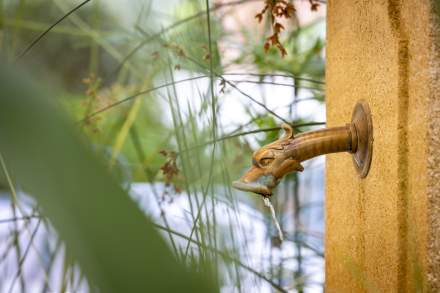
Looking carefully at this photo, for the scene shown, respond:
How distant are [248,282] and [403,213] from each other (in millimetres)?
312

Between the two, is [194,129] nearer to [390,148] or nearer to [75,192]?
[390,148]

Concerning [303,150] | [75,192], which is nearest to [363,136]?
[303,150]

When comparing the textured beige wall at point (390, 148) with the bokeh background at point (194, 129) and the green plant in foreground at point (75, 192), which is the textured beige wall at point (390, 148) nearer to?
the bokeh background at point (194, 129)

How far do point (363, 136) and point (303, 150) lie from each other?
7 centimetres

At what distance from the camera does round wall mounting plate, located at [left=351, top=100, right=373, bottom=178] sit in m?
0.69

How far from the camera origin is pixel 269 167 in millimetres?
634

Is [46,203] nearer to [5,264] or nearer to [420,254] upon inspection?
[420,254]

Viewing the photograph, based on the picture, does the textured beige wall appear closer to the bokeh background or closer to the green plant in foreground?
the bokeh background

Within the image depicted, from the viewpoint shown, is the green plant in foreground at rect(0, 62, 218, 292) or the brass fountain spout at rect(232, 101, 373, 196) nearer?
the green plant in foreground at rect(0, 62, 218, 292)

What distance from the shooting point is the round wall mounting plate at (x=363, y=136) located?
686 millimetres

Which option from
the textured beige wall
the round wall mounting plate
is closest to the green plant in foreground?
the textured beige wall

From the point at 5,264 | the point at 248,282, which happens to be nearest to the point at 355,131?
the point at 248,282

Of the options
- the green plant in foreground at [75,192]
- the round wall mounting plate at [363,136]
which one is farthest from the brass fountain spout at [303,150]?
the green plant in foreground at [75,192]

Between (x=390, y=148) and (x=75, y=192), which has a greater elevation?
(x=390, y=148)
